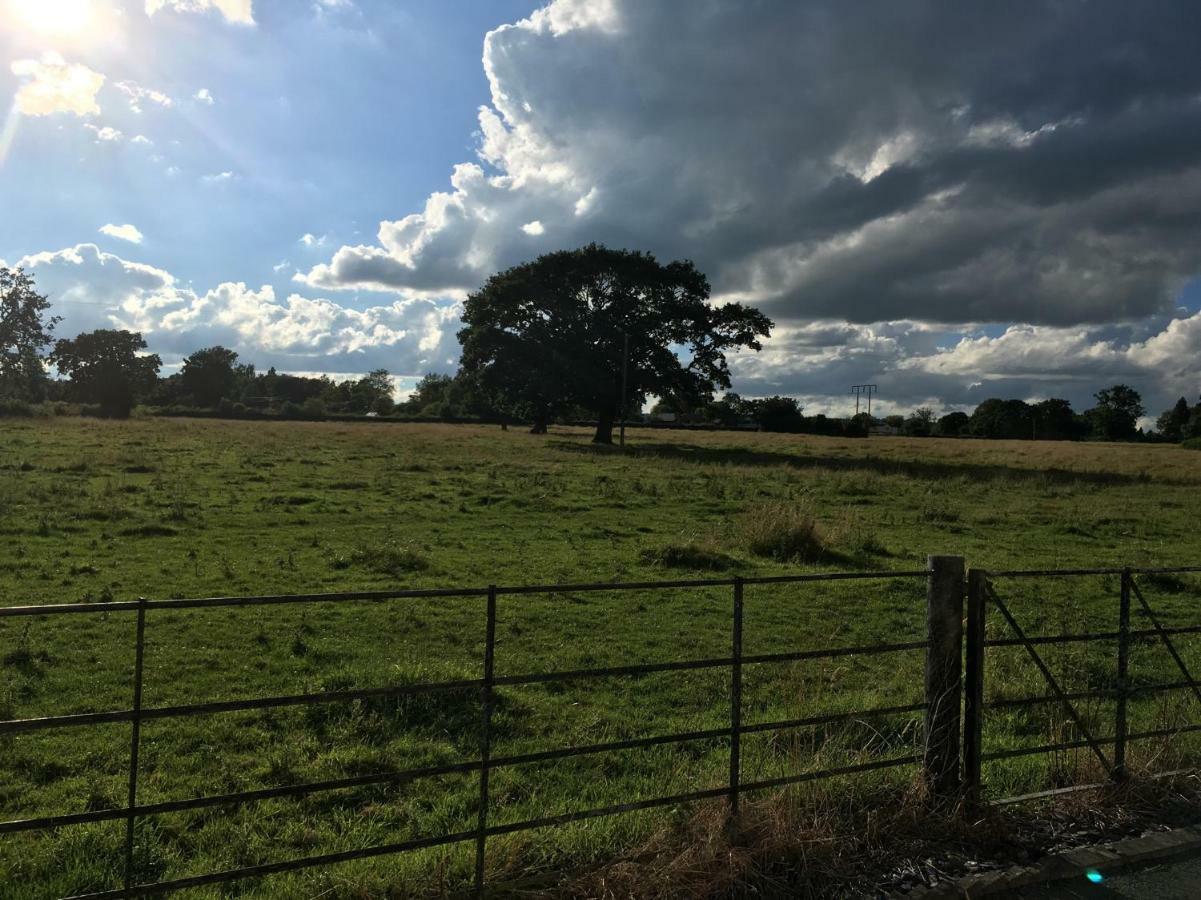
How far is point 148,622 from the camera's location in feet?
30.4

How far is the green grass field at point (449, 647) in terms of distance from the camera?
4.95 meters

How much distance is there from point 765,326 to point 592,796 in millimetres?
48986

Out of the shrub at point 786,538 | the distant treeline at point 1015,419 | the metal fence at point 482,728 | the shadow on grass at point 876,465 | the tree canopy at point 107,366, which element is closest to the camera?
the metal fence at point 482,728

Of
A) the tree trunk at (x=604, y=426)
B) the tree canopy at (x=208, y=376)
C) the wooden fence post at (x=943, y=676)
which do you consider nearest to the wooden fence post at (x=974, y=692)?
the wooden fence post at (x=943, y=676)

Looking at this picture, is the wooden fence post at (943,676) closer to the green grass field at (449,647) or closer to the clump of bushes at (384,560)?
the green grass field at (449,647)

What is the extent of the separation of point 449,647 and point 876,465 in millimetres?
35142

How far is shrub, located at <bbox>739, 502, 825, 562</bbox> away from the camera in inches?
602

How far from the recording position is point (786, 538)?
15484 millimetres

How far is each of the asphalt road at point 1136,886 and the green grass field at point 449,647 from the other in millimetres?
845

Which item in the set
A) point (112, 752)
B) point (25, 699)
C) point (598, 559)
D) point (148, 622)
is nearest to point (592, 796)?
point (112, 752)

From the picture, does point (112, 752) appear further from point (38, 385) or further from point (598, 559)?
point (38, 385)

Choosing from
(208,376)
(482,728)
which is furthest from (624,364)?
(208,376)

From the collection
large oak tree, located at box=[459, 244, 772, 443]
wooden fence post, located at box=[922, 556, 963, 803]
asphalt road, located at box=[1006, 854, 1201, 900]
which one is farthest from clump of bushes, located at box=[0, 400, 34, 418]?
asphalt road, located at box=[1006, 854, 1201, 900]

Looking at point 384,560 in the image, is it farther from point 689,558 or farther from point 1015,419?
point 1015,419
